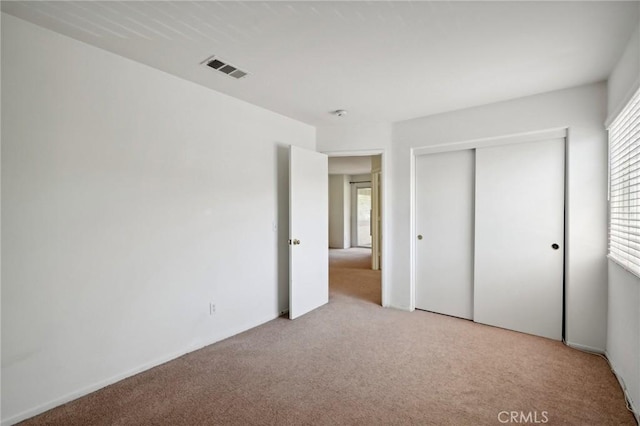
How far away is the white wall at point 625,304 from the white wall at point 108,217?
3.04 meters

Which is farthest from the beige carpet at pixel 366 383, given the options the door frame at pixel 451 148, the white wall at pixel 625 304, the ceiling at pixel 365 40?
the ceiling at pixel 365 40

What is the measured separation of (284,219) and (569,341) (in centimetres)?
308

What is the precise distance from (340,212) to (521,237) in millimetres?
6530

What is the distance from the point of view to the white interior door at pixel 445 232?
3514mm

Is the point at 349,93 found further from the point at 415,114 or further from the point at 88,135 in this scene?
the point at 88,135

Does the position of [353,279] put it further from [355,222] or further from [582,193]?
[355,222]

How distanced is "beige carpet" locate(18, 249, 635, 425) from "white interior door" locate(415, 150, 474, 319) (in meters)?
0.51

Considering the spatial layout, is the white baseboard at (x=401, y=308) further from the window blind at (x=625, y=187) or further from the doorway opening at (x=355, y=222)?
the window blind at (x=625, y=187)

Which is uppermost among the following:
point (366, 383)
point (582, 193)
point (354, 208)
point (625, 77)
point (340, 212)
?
point (625, 77)

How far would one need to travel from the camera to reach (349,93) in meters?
2.94

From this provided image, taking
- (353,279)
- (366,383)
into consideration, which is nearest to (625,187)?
(366,383)

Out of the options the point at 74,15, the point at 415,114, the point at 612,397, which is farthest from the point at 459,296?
the point at 74,15

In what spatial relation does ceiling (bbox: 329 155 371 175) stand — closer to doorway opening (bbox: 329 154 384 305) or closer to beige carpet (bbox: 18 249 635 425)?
doorway opening (bbox: 329 154 384 305)

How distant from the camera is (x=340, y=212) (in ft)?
31.1
